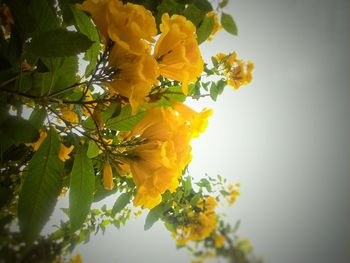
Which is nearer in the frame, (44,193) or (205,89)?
(44,193)

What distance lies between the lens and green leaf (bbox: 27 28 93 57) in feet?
1.90

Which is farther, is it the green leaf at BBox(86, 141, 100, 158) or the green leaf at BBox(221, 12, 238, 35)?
the green leaf at BBox(221, 12, 238, 35)

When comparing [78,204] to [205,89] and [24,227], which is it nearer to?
[24,227]

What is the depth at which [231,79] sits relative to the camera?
2303 millimetres

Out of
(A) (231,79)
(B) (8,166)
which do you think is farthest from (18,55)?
(A) (231,79)

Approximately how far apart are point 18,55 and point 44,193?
377mm

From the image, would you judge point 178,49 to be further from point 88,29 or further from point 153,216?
point 153,216

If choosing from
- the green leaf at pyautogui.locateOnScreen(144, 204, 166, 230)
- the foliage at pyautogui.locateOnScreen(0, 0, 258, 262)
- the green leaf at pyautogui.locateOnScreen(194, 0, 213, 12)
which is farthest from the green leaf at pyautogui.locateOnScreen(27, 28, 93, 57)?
the green leaf at pyautogui.locateOnScreen(144, 204, 166, 230)

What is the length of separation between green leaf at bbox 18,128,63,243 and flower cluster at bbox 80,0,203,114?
248mm

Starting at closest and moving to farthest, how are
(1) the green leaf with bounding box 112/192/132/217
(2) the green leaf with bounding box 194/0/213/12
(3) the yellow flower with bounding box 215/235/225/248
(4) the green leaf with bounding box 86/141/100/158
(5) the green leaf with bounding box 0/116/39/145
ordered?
(5) the green leaf with bounding box 0/116/39/145 → (4) the green leaf with bounding box 86/141/100/158 → (2) the green leaf with bounding box 194/0/213/12 → (1) the green leaf with bounding box 112/192/132/217 → (3) the yellow flower with bounding box 215/235/225/248

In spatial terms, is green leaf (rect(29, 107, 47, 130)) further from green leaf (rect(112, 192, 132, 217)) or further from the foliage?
green leaf (rect(112, 192, 132, 217))

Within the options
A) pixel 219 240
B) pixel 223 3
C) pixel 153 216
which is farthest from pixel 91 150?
pixel 219 240

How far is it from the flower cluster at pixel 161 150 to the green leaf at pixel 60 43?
0.71 feet

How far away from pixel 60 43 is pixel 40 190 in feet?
1.12
